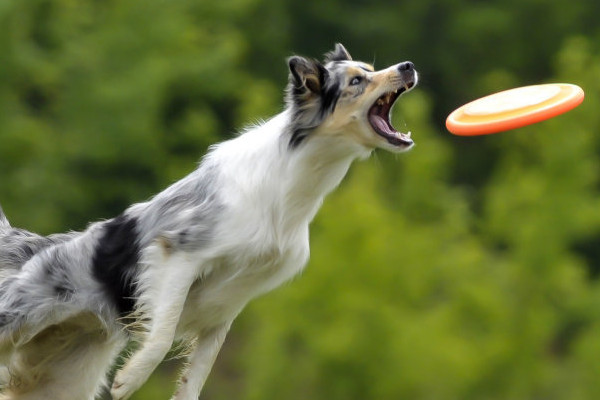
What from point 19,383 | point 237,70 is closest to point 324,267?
point 237,70

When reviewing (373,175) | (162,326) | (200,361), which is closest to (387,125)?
(162,326)

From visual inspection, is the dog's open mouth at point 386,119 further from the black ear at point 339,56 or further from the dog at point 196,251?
the black ear at point 339,56

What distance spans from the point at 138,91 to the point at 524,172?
25.6 feet

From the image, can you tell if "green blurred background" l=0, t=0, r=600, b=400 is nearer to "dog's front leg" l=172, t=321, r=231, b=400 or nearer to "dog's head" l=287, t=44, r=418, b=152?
"dog's front leg" l=172, t=321, r=231, b=400

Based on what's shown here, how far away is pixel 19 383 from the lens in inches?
487

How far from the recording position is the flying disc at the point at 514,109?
12.3 m

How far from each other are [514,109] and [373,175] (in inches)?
820

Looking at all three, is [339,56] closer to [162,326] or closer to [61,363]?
[162,326]

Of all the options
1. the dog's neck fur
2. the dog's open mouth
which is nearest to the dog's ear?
the dog's neck fur

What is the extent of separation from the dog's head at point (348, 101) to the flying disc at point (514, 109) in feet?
2.95

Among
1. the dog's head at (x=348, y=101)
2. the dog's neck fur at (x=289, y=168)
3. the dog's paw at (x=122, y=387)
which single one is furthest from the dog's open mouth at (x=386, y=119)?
the dog's paw at (x=122, y=387)

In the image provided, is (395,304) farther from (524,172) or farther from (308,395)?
(524,172)

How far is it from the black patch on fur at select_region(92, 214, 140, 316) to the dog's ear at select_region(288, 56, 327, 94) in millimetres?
1486

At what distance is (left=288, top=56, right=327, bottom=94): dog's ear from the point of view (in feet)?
37.5
